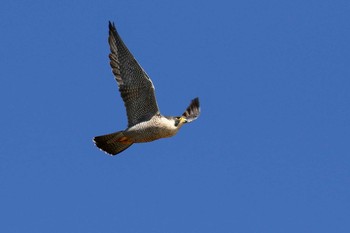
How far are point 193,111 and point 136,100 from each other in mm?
2723

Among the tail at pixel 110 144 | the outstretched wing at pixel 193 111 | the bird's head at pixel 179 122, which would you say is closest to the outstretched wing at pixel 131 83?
the bird's head at pixel 179 122

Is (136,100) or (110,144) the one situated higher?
(136,100)

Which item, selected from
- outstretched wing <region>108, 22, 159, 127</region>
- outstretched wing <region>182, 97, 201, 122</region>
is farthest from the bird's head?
outstretched wing <region>182, 97, 201, 122</region>

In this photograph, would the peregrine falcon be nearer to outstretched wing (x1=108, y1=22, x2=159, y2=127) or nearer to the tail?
outstretched wing (x1=108, y1=22, x2=159, y2=127)

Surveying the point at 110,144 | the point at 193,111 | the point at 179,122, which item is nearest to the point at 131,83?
the point at 179,122

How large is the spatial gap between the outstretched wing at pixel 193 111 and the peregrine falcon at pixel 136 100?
6.69ft

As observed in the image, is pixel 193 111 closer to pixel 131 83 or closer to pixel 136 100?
pixel 136 100

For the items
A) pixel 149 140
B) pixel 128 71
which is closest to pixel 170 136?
pixel 149 140

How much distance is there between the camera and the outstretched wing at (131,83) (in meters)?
15.0

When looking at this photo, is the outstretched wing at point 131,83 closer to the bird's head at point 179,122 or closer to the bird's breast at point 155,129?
the bird's breast at point 155,129

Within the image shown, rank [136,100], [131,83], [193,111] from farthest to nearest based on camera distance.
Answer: [193,111] → [136,100] → [131,83]

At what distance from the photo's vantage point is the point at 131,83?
15.2 metres

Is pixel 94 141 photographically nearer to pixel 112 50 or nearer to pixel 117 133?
pixel 117 133

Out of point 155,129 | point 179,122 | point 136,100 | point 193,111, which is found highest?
point 193,111
